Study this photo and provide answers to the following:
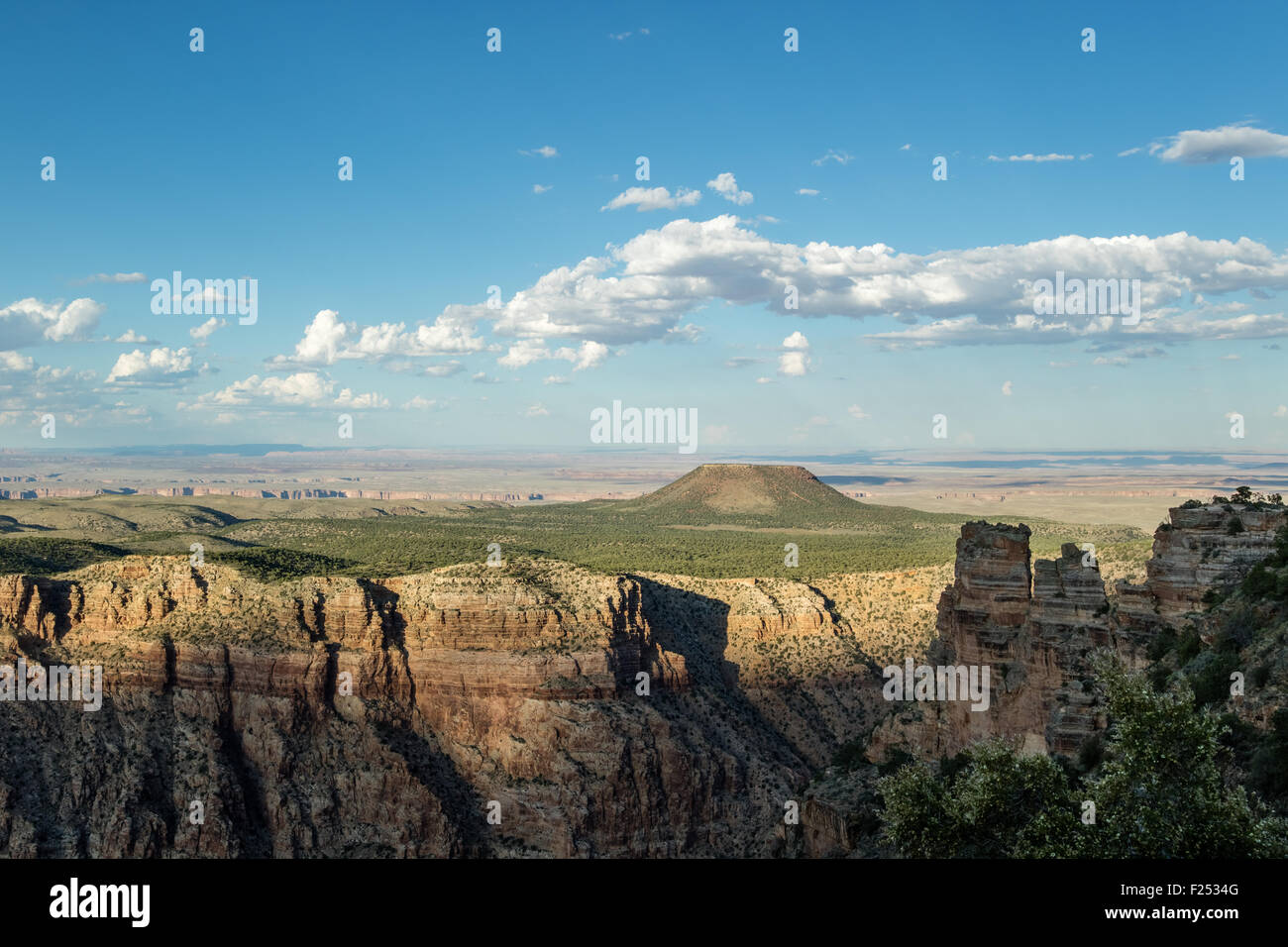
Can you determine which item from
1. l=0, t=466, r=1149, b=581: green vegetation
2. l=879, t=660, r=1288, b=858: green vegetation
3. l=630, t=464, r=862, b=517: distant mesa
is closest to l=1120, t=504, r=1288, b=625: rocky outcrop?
l=879, t=660, r=1288, b=858: green vegetation

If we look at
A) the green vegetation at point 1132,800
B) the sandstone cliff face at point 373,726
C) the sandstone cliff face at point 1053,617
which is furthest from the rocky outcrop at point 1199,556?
the sandstone cliff face at point 373,726

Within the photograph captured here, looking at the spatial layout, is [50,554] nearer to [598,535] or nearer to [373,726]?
[373,726]

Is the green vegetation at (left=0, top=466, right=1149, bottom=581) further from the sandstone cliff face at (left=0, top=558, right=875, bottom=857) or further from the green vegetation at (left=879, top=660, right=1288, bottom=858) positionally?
the green vegetation at (left=879, top=660, right=1288, bottom=858)

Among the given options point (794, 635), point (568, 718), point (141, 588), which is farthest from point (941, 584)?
point (141, 588)

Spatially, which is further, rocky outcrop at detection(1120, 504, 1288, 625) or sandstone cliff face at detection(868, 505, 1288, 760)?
rocky outcrop at detection(1120, 504, 1288, 625)

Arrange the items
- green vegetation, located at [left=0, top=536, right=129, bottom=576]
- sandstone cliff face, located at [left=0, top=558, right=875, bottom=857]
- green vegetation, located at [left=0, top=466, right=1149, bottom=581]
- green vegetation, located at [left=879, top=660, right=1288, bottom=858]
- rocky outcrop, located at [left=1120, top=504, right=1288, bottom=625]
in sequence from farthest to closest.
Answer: green vegetation, located at [left=0, top=466, right=1149, bottom=581] → green vegetation, located at [left=0, top=536, right=129, bottom=576] → sandstone cliff face, located at [left=0, top=558, right=875, bottom=857] → rocky outcrop, located at [left=1120, top=504, right=1288, bottom=625] → green vegetation, located at [left=879, top=660, right=1288, bottom=858]

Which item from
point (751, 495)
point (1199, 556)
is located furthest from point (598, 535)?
point (1199, 556)
